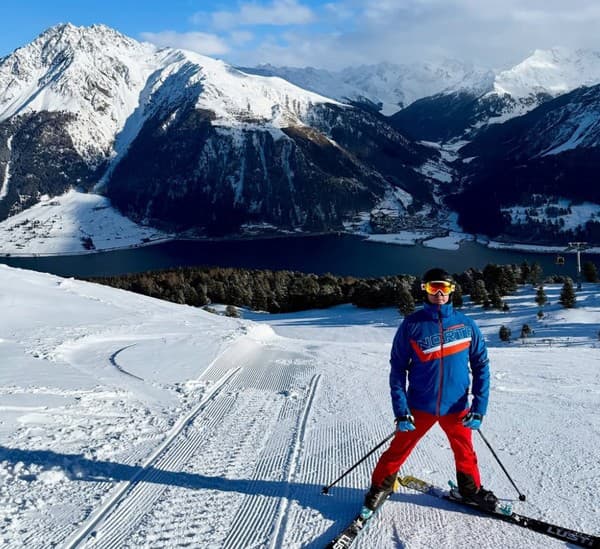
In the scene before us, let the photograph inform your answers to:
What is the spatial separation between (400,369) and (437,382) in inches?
15.2

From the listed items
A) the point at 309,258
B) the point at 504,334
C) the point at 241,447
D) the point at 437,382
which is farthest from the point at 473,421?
the point at 309,258

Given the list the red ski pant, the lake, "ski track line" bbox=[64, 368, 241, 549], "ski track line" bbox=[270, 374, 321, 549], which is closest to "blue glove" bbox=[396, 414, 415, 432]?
the red ski pant

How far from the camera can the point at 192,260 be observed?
6447 inches

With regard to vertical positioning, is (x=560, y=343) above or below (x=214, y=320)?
below

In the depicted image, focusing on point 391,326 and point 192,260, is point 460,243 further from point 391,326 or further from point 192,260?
point 391,326

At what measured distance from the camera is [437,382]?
17.7ft

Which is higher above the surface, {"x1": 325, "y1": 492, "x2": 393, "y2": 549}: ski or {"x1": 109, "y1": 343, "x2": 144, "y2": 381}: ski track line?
{"x1": 325, "y1": 492, "x2": 393, "y2": 549}: ski

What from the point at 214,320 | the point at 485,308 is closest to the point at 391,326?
the point at 485,308

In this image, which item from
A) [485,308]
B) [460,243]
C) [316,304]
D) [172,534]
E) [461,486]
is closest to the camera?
[172,534]

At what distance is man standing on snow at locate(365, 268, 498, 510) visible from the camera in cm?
536

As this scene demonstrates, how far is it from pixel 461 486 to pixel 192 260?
16209 centimetres

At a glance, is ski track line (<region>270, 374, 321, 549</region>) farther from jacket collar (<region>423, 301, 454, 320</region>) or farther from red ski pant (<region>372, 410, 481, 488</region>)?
jacket collar (<region>423, 301, 454, 320</region>)

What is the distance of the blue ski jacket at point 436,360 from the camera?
5355 millimetres

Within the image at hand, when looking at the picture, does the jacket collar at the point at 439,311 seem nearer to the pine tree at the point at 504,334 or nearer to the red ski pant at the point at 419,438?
the red ski pant at the point at 419,438
